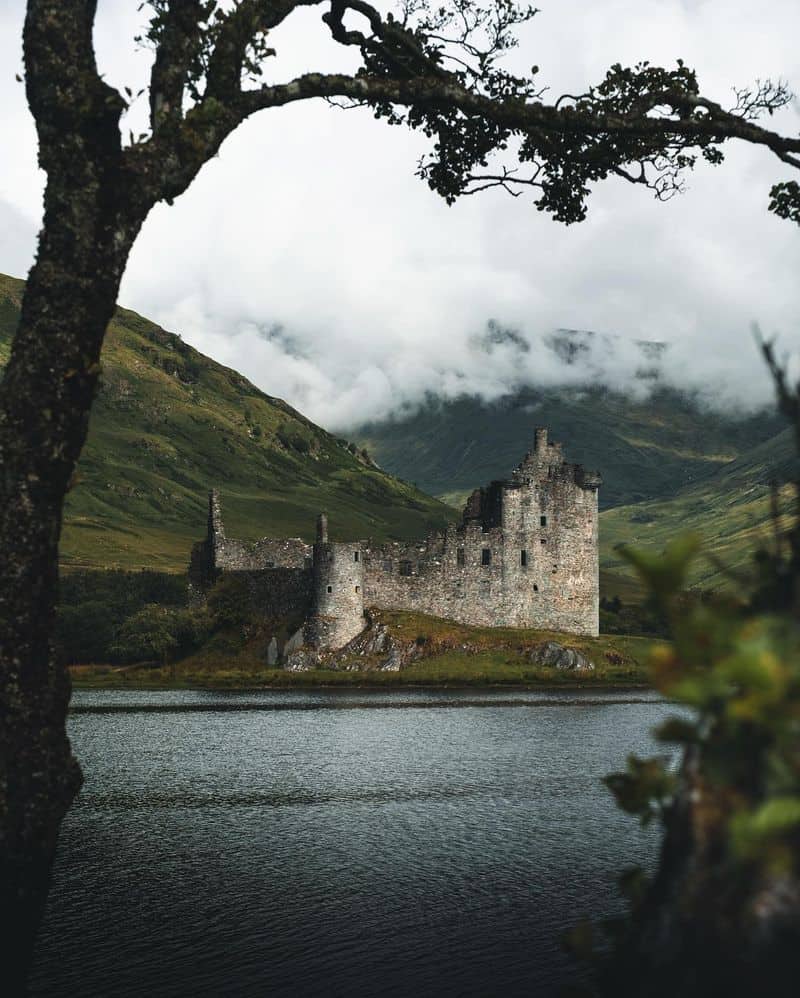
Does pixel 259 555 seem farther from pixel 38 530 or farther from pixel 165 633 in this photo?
pixel 38 530

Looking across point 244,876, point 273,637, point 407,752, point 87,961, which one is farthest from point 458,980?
point 273,637

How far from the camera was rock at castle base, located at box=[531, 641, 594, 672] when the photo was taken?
227ft

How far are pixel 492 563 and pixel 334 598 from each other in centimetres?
1180

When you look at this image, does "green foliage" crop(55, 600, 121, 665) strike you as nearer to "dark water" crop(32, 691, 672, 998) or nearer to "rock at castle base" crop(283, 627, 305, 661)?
"rock at castle base" crop(283, 627, 305, 661)

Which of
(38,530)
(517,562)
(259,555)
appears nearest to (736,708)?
(38,530)

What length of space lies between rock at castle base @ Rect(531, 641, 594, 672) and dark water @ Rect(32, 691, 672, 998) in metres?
25.9

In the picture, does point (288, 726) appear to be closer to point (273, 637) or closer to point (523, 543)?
point (273, 637)

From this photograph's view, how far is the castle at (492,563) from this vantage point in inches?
2906

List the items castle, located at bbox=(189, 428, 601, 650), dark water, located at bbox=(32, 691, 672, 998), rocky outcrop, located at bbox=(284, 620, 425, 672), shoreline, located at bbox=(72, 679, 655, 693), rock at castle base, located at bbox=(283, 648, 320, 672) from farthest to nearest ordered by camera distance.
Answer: castle, located at bbox=(189, 428, 601, 650), rock at castle base, located at bbox=(283, 648, 320, 672), rocky outcrop, located at bbox=(284, 620, 425, 672), shoreline, located at bbox=(72, 679, 655, 693), dark water, located at bbox=(32, 691, 672, 998)

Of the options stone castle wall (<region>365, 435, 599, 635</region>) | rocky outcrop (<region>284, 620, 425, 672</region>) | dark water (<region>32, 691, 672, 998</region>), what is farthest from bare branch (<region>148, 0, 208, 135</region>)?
stone castle wall (<region>365, 435, 599, 635</region>)

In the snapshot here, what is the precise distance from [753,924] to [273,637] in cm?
6921

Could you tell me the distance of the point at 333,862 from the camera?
2114 cm

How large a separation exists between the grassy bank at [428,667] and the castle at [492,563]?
1.74m

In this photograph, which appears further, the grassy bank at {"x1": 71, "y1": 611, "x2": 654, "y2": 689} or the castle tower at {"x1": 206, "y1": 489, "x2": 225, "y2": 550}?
the castle tower at {"x1": 206, "y1": 489, "x2": 225, "y2": 550}
